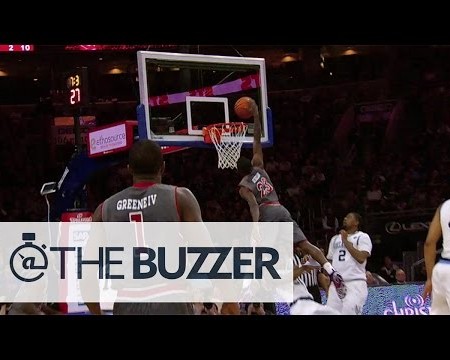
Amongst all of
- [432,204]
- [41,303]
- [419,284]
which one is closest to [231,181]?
[432,204]

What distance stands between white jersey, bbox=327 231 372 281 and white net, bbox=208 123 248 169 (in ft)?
5.52

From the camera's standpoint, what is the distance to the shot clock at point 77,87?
963 centimetres

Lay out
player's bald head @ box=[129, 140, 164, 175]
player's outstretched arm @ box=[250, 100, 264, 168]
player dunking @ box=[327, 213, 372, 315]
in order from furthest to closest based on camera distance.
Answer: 1. player dunking @ box=[327, 213, 372, 315]
2. player's outstretched arm @ box=[250, 100, 264, 168]
3. player's bald head @ box=[129, 140, 164, 175]

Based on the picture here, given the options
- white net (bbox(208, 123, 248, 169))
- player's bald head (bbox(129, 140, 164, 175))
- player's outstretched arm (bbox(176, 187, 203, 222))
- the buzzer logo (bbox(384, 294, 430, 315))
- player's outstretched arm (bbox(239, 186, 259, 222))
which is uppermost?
white net (bbox(208, 123, 248, 169))

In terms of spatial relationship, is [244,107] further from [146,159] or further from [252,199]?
[146,159]

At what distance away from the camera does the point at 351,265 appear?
379 inches

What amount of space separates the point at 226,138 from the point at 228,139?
0.04 meters

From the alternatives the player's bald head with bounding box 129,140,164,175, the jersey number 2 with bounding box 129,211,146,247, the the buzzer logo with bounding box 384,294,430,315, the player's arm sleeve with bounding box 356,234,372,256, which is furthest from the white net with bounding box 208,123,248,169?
the jersey number 2 with bounding box 129,211,146,247

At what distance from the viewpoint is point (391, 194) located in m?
15.6

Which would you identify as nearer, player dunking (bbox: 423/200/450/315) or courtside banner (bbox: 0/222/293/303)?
courtside banner (bbox: 0/222/293/303)

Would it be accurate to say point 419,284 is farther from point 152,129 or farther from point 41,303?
point 41,303

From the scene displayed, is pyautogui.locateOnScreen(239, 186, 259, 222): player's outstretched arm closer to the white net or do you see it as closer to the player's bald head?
the white net

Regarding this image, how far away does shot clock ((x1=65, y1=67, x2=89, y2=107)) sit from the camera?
963 centimetres

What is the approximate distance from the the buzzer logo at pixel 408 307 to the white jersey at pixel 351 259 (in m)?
1.09
